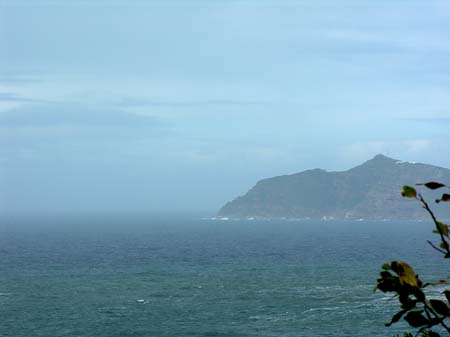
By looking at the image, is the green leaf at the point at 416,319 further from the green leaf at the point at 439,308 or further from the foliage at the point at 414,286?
the green leaf at the point at 439,308

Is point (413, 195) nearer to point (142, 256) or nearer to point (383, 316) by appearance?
point (383, 316)

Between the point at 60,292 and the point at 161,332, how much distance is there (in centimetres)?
2982

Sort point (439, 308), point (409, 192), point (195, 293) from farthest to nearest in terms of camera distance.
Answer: point (195, 293)
point (439, 308)
point (409, 192)

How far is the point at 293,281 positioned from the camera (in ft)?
346

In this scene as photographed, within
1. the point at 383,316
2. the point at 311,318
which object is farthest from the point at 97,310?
the point at 383,316

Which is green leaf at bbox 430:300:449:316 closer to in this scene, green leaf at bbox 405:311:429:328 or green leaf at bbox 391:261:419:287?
green leaf at bbox 405:311:429:328

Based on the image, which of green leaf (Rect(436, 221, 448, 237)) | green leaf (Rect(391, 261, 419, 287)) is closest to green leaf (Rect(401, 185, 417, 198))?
green leaf (Rect(436, 221, 448, 237))

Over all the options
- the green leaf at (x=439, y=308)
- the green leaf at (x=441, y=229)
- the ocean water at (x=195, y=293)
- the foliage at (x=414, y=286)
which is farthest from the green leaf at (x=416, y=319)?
the ocean water at (x=195, y=293)

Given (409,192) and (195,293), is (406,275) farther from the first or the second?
(195,293)

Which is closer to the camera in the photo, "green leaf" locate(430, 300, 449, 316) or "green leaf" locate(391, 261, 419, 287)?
"green leaf" locate(391, 261, 419, 287)

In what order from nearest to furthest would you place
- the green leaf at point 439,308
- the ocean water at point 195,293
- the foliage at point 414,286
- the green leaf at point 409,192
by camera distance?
1. the green leaf at point 409,192
2. the foliage at point 414,286
3. the green leaf at point 439,308
4. the ocean water at point 195,293

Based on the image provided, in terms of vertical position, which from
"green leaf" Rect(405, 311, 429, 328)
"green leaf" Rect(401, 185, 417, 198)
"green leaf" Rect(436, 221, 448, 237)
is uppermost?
"green leaf" Rect(401, 185, 417, 198)

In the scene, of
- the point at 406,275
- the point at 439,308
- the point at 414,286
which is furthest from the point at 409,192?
the point at 439,308

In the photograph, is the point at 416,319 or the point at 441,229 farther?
the point at 416,319
